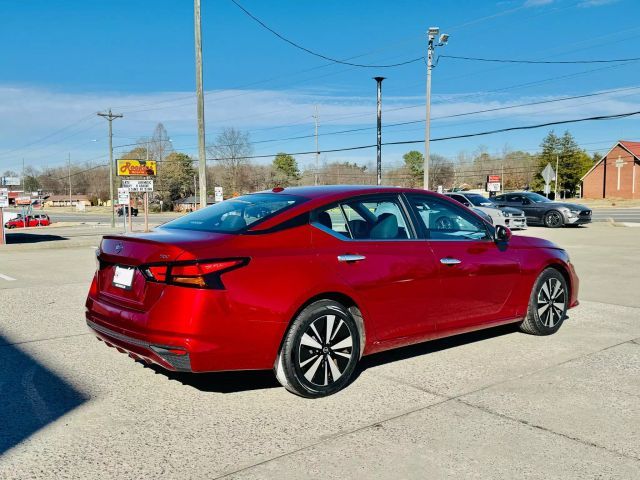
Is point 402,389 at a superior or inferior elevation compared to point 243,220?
inferior

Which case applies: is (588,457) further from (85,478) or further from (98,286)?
(98,286)

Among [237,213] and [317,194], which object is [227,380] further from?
[317,194]

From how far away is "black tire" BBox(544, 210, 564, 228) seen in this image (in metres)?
25.5

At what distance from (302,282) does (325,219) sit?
64cm

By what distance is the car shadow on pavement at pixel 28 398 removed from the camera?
3614 mm

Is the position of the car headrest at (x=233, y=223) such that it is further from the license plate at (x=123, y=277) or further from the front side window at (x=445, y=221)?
the front side window at (x=445, y=221)

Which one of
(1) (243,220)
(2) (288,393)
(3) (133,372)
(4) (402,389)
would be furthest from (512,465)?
(3) (133,372)

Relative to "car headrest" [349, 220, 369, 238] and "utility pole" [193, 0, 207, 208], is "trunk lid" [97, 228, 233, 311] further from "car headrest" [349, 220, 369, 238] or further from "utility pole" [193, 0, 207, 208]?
"utility pole" [193, 0, 207, 208]

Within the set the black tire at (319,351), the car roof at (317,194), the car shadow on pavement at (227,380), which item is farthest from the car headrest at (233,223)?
the car shadow on pavement at (227,380)

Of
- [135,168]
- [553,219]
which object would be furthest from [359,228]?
[135,168]

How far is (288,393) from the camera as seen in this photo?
4336 mm

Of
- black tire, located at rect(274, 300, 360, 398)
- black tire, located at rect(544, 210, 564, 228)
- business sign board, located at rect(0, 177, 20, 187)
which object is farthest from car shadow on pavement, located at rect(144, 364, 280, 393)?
business sign board, located at rect(0, 177, 20, 187)

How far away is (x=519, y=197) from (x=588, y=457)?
25850mm

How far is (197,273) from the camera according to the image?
3729 millimetres
